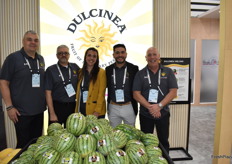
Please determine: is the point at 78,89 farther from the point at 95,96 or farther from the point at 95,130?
the point at 95,130

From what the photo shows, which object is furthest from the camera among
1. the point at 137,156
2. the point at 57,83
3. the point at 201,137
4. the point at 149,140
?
the point at 201,137

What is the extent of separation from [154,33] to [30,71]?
7.63 ft

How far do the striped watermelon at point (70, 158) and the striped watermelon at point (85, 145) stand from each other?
0.03 meters

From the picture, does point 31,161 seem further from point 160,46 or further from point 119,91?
point 160,46

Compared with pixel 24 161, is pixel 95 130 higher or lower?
higher

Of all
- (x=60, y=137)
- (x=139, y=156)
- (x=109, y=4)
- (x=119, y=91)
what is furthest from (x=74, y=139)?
(x=109, y=4)

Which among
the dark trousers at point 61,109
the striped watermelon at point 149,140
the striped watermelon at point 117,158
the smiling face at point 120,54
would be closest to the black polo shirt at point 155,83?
the smiling face at point 120,54

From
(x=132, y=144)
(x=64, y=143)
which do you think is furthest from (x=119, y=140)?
(x=64, y=143)

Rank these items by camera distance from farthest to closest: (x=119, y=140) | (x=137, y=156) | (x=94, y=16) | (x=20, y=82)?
(x=94, y=16)
(x=20, y=82)
(x=119, y=140)
(x=137, y=156)

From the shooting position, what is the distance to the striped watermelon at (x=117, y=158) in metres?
1.01

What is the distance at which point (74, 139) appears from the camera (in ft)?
3.76

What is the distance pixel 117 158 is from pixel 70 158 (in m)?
0.24

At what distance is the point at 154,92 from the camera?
2738 mm

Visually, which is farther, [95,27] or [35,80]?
[95,27]
